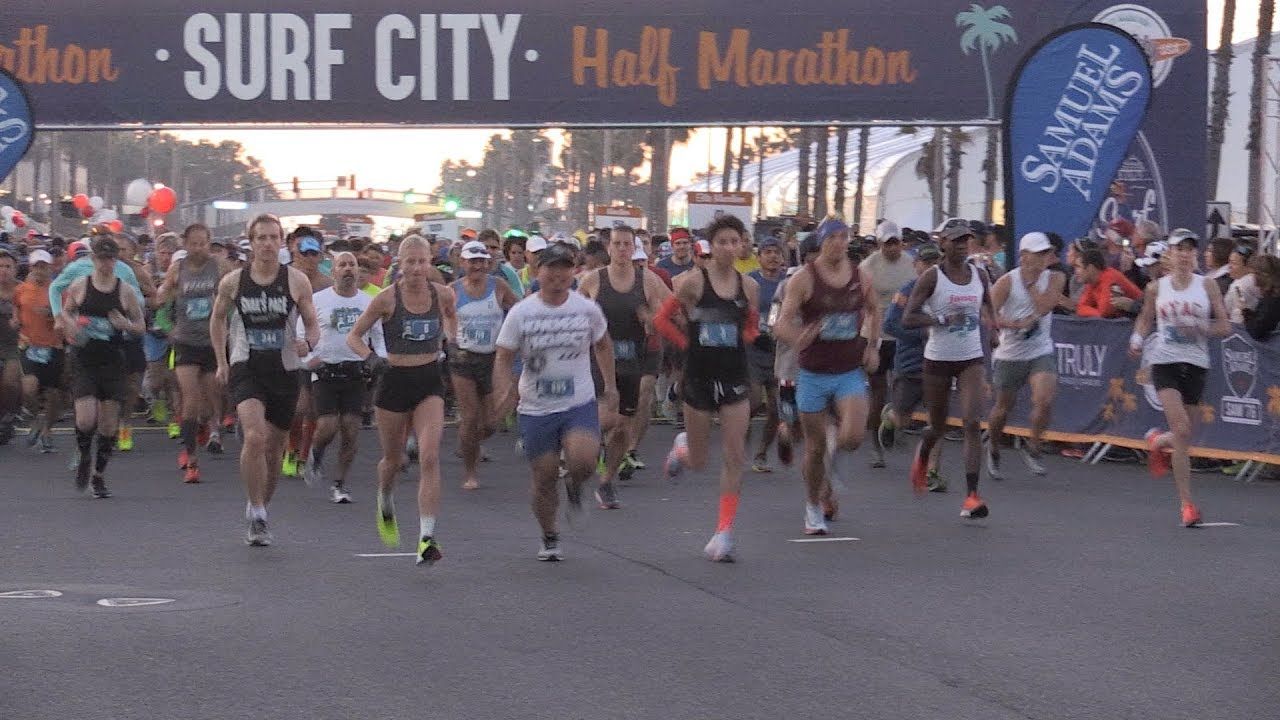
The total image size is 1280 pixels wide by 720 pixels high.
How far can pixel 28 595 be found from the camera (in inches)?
350

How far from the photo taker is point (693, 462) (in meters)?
10.9

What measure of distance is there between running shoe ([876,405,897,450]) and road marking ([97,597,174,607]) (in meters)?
8.64

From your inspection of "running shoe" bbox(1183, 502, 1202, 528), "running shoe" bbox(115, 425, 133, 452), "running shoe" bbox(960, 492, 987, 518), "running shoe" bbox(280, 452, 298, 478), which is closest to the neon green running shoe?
"running shoe" bbox(960, 492, 987, 518)

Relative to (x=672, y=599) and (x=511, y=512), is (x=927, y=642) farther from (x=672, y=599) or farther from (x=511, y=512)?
(x=511, y=512)

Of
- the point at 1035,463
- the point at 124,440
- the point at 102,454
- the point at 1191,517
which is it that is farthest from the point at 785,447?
the point at 124,440

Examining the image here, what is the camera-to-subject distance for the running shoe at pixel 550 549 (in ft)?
33.3

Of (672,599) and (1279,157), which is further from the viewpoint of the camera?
(1279,157)

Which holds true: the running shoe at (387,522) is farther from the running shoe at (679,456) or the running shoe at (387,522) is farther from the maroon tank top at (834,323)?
the maroon tank top at (834,323)

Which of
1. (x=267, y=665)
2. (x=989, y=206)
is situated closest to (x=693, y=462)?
(x=267, y=665)

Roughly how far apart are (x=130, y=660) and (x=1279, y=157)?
54.2 feet

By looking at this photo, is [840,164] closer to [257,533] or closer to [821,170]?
[821,170]

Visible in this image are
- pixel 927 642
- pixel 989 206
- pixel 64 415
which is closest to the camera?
pixel 927 642

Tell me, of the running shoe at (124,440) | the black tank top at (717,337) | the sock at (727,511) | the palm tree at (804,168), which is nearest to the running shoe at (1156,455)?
the black tank top at (717,337)

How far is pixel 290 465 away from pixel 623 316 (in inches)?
160
